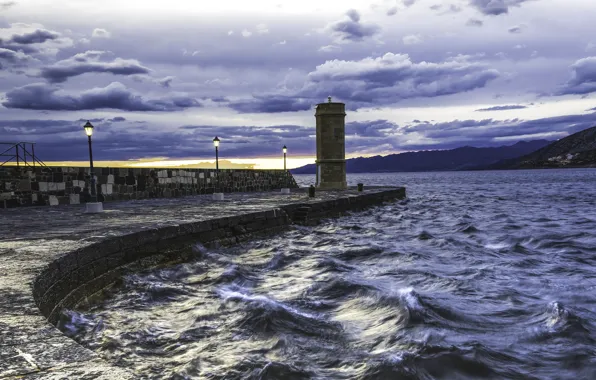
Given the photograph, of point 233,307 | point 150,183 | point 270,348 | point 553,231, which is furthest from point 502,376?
point 150,183

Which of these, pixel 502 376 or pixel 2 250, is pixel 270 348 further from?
pixel 2 250

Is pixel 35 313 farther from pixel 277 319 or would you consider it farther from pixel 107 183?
pixel 107 183

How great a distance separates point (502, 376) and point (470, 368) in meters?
0.27

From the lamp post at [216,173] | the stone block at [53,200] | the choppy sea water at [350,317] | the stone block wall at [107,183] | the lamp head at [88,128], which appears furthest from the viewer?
the lamp post at [216,173]

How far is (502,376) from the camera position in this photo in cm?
417

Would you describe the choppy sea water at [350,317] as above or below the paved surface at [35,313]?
below

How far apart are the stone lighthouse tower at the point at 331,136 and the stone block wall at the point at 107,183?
4.39m

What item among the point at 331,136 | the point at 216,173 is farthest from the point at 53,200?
the point at 331,136

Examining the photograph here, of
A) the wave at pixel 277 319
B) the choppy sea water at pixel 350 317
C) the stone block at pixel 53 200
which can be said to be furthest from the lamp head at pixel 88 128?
the wave at pixel 277 319

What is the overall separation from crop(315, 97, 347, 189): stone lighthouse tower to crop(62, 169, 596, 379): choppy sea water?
15133 millimetres

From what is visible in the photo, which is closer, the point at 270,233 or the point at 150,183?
the point at 270,233

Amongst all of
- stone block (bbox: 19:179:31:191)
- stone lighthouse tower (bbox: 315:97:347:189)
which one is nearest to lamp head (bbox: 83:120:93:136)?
stone block (bbox: 19:179:31:191)

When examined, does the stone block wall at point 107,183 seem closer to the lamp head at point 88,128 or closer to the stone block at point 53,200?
the stone block at point 53,200

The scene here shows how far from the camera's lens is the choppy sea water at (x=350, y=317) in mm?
4277
